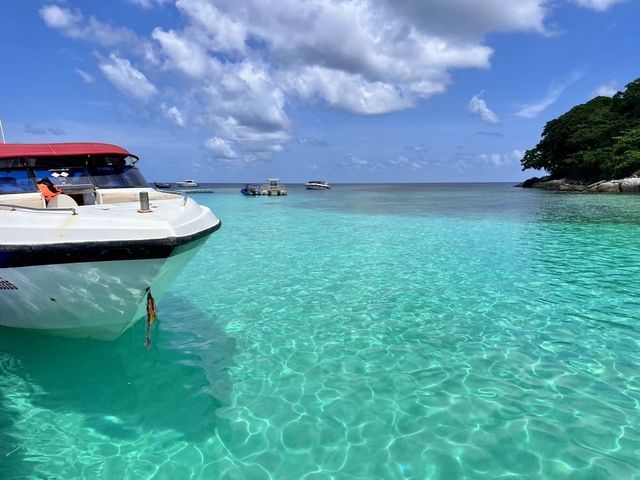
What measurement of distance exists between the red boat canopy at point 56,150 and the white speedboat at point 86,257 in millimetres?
765

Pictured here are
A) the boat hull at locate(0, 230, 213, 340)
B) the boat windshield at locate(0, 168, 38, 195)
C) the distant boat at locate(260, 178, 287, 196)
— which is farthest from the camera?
the distant boat at locate(260, 178, 287, 196)

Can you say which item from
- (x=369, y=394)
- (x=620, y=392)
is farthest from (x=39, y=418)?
(x=620, y=392)

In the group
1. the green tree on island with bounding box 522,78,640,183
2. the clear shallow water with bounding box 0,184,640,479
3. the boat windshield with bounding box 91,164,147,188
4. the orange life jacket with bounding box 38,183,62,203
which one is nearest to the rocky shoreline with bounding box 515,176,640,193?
the green tree on island with bounding box 522,78,640,183

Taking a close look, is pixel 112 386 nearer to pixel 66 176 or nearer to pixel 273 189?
pixel 66 176

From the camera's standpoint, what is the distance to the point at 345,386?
19.0 ft

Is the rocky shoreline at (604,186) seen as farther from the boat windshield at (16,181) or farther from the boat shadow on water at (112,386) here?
the boat windshield at (16,181)

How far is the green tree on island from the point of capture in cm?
5991

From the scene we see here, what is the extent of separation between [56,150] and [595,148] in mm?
81609

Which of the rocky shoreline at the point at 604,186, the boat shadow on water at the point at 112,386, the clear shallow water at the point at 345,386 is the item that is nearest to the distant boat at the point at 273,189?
the rocky shoreline at the point at 604,186

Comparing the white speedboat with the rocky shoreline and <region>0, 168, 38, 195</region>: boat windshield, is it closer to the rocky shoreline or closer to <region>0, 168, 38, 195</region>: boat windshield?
<region>0, 168, 38, 195</region>: boat windshield

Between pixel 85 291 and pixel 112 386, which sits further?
pixel 112 386

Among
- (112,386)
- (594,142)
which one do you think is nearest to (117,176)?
(112,386)

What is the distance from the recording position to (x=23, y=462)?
4277 mm

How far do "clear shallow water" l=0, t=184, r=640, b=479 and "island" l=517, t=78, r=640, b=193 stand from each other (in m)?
60.4
